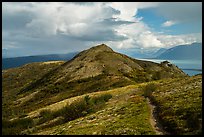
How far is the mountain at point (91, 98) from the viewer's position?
45534 millimetres

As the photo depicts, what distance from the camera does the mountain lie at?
45534 millimetres

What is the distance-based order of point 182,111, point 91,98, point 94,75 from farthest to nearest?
1. point 94,75
2. point 91,98
3. point 182,111

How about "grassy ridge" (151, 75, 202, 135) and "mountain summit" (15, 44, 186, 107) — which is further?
"mountain summit" (15, 44, 186, 107)

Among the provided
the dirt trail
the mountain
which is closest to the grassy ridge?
the dirt trail

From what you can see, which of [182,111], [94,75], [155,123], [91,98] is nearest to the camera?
[155,123]

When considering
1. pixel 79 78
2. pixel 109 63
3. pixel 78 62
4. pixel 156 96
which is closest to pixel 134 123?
pixel 156 96

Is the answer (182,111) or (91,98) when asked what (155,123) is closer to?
(182,111)

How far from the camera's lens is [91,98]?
74.1 metres

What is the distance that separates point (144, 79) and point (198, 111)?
9963cm

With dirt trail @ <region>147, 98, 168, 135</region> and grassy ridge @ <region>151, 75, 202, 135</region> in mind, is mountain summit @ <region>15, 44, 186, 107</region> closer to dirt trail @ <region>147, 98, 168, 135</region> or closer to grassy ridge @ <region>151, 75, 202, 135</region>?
grassy ridge @ <region>151, 75, 202, 135</region>

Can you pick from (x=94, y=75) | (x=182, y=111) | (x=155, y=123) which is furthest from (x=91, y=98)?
(x=94, y=75)

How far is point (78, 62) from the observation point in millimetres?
168750

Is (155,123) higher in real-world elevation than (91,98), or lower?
higher

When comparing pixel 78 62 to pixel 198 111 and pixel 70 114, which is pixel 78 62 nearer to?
pixel 70 114
